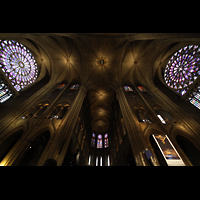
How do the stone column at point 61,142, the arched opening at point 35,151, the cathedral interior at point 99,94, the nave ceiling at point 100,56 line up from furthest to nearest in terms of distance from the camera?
1. the nave ceiling at point 100,56
2. the arched opening at point 35,151
3. the cathedral interior at point 99,94
4. the stone column at point 61,142

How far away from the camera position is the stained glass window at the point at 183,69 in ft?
29.7

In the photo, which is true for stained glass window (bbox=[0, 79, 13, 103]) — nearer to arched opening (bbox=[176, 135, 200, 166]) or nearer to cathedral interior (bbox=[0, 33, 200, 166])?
cathedral interior (bbox=[0, 33, 200, 166])

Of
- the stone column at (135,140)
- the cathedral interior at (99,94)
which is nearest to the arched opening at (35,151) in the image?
the cathedral interior at (99,94)

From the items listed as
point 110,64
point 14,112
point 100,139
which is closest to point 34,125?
point 14,112

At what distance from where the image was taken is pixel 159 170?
229 centimetres

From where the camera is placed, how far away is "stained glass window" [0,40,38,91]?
30.1 ft

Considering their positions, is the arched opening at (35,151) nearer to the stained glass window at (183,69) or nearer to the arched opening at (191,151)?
the arched opening at (191,151)

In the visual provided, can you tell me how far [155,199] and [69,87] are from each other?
47.3 feet

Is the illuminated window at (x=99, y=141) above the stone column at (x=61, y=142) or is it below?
above

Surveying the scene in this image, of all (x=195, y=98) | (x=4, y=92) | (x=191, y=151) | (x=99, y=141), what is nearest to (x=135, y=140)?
(x=191, y=151)

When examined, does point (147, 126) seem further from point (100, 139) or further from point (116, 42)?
point (100, 139)

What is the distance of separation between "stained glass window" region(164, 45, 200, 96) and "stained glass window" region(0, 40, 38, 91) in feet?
63.9

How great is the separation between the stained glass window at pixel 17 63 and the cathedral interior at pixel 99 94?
0.31 ft

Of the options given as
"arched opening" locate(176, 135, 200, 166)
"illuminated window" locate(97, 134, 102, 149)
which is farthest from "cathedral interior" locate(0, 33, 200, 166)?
"illuminated window" locate(97, 134, 102, 149)
